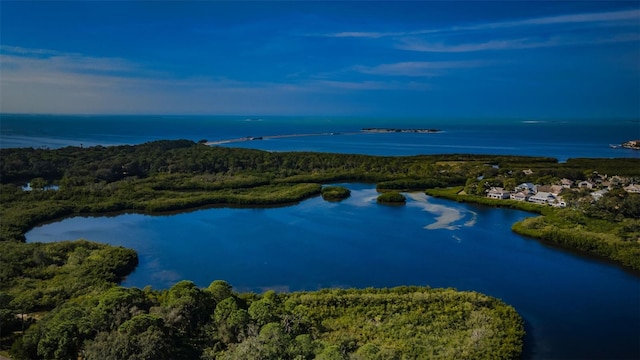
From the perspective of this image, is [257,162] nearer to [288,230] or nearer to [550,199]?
[288,230]

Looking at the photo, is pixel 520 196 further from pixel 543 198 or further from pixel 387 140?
pixel 387 140

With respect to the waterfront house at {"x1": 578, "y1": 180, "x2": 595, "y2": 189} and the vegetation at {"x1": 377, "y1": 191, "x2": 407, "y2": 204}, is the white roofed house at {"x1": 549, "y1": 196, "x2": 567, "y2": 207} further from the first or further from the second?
the vegetation at {"x1": 377, "y1": 191, "x2": 407, "y2": 204}

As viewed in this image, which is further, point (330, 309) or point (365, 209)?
point (365, 209)

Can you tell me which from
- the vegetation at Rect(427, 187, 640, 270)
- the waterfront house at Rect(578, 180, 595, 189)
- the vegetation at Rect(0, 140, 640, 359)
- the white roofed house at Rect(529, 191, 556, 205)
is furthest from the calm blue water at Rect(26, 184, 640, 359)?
the waterfront house at Rect(578, 180, 595, 189)

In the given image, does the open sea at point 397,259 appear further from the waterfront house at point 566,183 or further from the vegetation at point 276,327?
the waterfront house at point 566,183

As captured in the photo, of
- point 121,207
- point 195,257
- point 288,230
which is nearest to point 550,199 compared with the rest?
point 288,230

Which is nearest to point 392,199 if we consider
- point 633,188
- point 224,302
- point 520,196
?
point 520,196

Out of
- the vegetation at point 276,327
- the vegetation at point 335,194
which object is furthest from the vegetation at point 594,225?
the vegetation at point 335,194
